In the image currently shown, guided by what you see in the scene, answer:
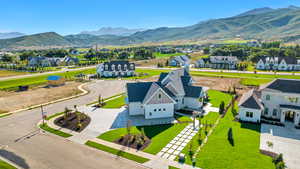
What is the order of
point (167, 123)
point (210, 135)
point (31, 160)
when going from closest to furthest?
point (31, 160) → point (210, 135) → point (167, 123)

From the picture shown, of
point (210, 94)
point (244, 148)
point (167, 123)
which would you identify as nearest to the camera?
point (244, 148)

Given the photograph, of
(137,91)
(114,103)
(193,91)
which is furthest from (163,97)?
(114,103)

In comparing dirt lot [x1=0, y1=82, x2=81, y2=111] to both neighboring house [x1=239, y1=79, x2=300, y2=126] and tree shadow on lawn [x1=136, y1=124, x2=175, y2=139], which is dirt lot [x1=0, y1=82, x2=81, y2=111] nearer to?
tree shadow on lawn [x1=136, y1=124, x2=175, y2=139]

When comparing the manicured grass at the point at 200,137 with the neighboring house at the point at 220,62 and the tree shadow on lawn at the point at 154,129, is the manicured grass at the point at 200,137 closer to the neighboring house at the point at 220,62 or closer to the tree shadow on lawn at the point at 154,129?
the tree shadow on lawn at the point at 154,129

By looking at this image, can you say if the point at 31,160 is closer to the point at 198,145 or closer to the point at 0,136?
the point at 0,136

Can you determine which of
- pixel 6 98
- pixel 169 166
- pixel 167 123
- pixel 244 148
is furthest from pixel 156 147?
pixel 6 98

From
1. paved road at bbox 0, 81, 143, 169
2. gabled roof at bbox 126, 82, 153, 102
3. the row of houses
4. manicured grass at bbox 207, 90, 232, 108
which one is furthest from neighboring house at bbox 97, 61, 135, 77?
the row of houses

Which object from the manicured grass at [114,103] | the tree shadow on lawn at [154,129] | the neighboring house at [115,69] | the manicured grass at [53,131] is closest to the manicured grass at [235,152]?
the tree shadow on lawn at [154,129]
